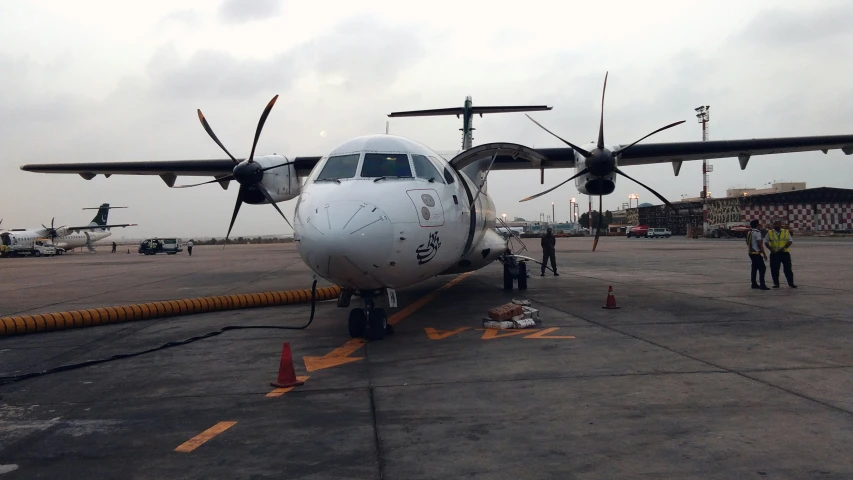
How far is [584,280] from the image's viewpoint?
17891 millimetres

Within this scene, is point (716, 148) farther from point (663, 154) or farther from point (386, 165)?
point (386, 165)

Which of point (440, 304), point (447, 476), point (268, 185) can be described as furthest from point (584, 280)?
point (447, 476)

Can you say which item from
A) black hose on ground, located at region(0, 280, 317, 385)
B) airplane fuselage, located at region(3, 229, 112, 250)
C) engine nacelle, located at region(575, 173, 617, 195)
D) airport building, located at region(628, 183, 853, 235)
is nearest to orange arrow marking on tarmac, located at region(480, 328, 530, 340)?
black hose on ground, located at region(0, 280, 317, 385)

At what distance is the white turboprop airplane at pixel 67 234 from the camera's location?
5994cm

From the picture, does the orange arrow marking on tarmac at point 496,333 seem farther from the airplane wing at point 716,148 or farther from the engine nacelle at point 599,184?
the airplane wing at point 716,148

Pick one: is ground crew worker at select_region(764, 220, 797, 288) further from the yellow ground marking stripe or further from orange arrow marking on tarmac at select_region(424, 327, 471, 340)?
the yellow ground marking stripe

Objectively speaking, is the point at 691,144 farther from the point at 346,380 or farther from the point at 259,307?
the point at 346,380

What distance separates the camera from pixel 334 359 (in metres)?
7.63

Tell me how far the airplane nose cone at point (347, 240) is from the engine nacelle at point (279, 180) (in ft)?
27.0

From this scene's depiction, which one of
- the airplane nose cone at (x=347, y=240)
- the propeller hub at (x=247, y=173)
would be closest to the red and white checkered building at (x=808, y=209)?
the propeller hub at (x=247, y=173)

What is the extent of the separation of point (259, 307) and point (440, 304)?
4172mm

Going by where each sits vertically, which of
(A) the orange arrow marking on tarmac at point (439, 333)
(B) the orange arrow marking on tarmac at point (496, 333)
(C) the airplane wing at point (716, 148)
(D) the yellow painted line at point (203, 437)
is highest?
(C) the airplane wing at point (716, 148)

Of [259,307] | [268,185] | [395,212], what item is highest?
[268,185]

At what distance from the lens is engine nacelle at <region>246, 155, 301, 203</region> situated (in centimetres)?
1557
